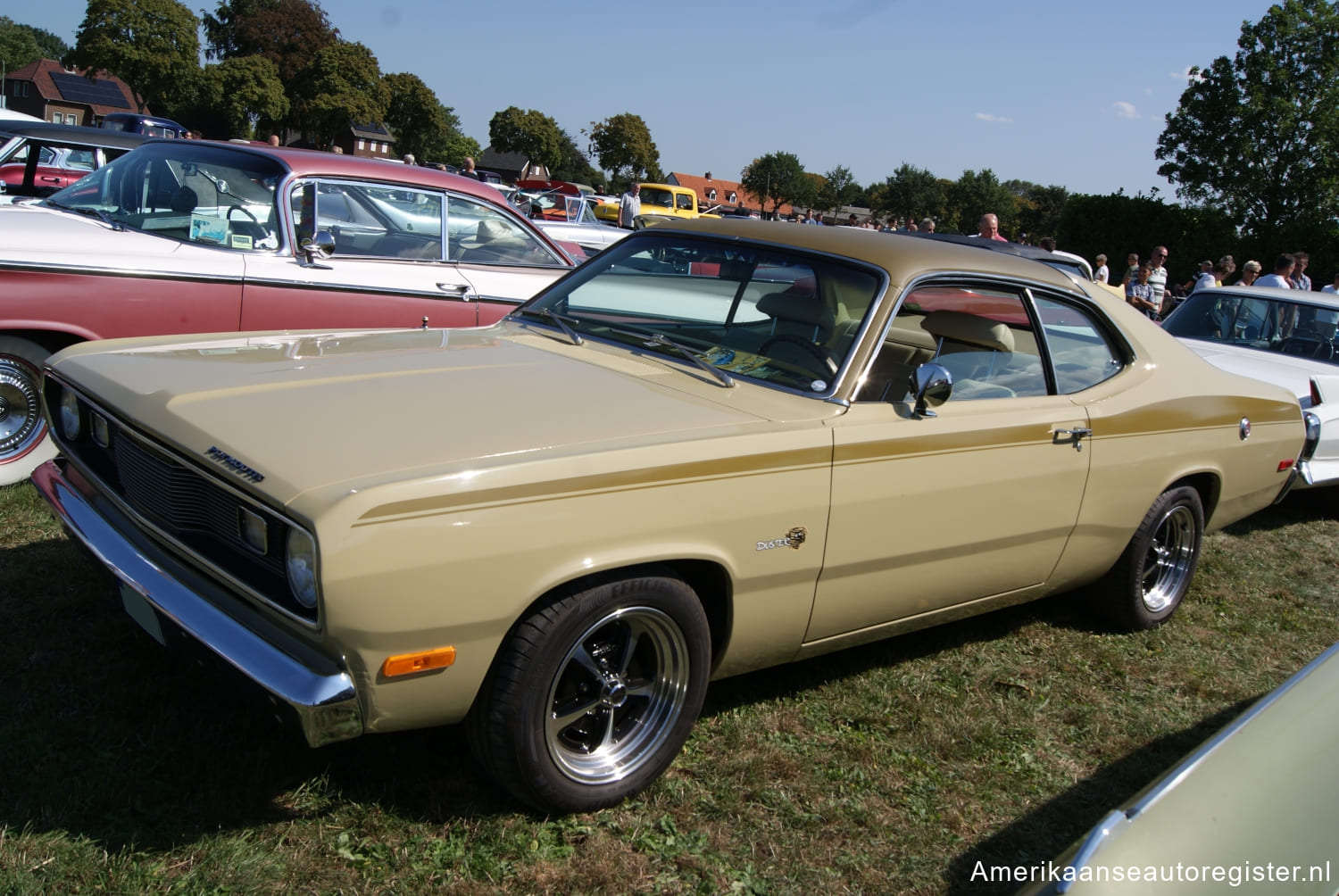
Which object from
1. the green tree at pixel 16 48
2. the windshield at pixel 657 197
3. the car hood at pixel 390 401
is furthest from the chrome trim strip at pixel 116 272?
the green tree at pixel 16 48

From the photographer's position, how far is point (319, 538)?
6.82ft

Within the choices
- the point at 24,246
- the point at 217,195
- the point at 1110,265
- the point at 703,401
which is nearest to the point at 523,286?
the point at 217,195

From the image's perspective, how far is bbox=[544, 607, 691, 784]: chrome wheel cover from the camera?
263cm

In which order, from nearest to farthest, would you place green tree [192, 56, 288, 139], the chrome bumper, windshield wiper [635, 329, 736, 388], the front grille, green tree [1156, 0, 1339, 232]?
the chrome bumper → the front grille → windshield wiper [635, 329, 736, 388] → green tree [1156, 0, 1339, 232] → green tree [192, 56, 288, 139]

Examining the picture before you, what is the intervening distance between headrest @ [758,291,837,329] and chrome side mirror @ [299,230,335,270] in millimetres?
2672

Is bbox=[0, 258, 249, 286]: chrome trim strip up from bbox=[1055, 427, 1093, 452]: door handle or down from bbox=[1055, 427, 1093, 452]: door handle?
up

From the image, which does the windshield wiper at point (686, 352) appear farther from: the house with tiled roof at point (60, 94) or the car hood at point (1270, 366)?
the house with tiled roof at point (60, 94)

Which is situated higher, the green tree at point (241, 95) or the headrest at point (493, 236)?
the green tree at point (241, 95)

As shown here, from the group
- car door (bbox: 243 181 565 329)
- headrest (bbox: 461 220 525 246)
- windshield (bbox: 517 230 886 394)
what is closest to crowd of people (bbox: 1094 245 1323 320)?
headrest (bbox: 461 220 525 246)

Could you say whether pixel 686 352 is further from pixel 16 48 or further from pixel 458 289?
pixel 16 48

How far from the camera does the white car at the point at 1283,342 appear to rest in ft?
19.3

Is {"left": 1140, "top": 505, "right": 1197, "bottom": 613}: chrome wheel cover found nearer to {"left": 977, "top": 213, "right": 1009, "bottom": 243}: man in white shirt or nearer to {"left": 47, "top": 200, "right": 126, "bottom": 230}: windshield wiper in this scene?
{"left": 47, "top": 200, "right": 126, "bottom": 230}: windshield wiper

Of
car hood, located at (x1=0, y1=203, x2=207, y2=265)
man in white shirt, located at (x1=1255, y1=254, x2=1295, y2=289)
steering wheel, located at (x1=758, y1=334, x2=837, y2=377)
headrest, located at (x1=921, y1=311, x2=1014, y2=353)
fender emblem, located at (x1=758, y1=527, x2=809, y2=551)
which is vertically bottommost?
fender emblem, located at (x1=758, y1=527, x2=809, y2=551)

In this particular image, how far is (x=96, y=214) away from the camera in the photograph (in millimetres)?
5242
